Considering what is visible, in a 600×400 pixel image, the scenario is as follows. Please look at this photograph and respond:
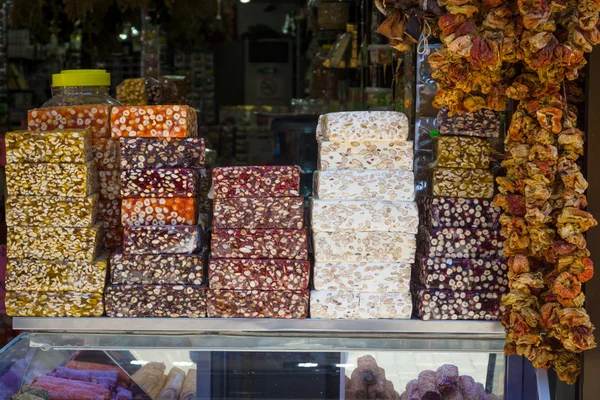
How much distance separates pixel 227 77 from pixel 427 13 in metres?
9.40

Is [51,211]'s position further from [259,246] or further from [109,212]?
[259,246]

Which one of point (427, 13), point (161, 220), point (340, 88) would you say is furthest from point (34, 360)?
point (340, 88)

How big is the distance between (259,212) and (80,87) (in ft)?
2.83

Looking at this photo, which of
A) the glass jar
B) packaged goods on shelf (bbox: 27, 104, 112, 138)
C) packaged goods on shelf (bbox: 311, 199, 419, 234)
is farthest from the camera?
the glass jar

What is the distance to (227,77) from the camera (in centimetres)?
1166

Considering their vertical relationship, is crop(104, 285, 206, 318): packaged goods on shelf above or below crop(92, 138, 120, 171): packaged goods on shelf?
below

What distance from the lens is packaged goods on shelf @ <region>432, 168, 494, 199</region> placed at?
271 cm

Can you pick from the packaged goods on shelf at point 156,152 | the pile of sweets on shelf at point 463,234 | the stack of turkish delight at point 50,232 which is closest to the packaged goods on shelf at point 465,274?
the pile of sweets on shelf at point 463,234

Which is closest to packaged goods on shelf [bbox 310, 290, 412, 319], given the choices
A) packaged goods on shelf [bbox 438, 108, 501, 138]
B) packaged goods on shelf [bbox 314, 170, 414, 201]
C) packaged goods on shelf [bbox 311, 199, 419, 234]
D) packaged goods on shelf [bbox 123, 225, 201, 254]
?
packaged goods on shelf [bbox 311, 199, 419, 234]

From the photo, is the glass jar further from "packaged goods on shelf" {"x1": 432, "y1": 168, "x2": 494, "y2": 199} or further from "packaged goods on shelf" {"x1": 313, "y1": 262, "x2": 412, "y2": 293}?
"packaged goods on shelf" {"x1": 432, "y1": 168, "x2": 494, "y2": 199}

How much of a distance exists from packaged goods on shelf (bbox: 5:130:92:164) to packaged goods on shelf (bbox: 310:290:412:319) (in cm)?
89

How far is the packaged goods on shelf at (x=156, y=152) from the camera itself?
8.87ft

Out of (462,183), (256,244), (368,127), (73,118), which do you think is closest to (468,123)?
(462,183)

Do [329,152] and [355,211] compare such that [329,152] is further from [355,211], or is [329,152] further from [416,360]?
[416,360]
